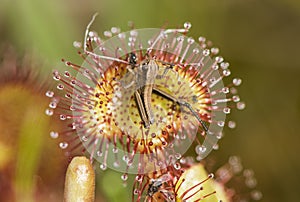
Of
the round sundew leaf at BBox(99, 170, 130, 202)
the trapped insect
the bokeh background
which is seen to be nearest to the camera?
the trapped insect

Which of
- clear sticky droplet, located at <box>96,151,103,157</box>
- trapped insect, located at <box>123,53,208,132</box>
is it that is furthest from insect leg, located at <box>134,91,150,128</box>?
clear sticky droplet, located at <box>96,151,103,157</box>

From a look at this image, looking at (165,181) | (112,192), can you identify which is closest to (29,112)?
(112,192)

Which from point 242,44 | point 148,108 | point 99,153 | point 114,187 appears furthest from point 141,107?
point 242,44

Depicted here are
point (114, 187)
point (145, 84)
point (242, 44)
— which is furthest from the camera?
point (242, 44)

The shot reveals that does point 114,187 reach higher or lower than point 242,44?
lower

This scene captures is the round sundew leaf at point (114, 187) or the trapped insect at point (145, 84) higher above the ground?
the trapped insect at point (145, 84)

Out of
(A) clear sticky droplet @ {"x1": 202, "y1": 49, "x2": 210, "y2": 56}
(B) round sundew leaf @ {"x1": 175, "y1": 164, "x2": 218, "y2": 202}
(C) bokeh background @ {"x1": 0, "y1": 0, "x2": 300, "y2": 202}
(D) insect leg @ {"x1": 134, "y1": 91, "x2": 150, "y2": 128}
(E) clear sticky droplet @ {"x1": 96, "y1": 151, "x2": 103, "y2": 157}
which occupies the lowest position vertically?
(B) round sundew leaf @ {"x1": 175, "y1": 164, "x2": 218, "y2": 202}

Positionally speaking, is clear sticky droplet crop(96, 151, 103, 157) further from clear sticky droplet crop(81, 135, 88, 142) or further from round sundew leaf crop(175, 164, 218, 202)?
round sundew leaf crop(175, 164, 218, 202)

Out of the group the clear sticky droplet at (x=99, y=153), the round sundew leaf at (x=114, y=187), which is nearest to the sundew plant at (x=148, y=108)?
the clear sticky droplet at (x=99, y=153)

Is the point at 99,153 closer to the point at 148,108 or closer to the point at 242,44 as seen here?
the point at 148,108

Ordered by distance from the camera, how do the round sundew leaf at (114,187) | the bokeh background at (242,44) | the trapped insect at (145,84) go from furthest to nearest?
the bokeh background at (242,44) → the round sundew leaf at (114,187) → the trapped insect at (145,84)

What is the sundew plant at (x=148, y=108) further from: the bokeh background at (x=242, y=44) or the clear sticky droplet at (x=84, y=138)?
the bokeh background at (x=242, y=44)

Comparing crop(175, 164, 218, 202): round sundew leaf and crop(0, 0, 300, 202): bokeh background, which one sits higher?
crop(0, 0, 300, 202): bokeh background
